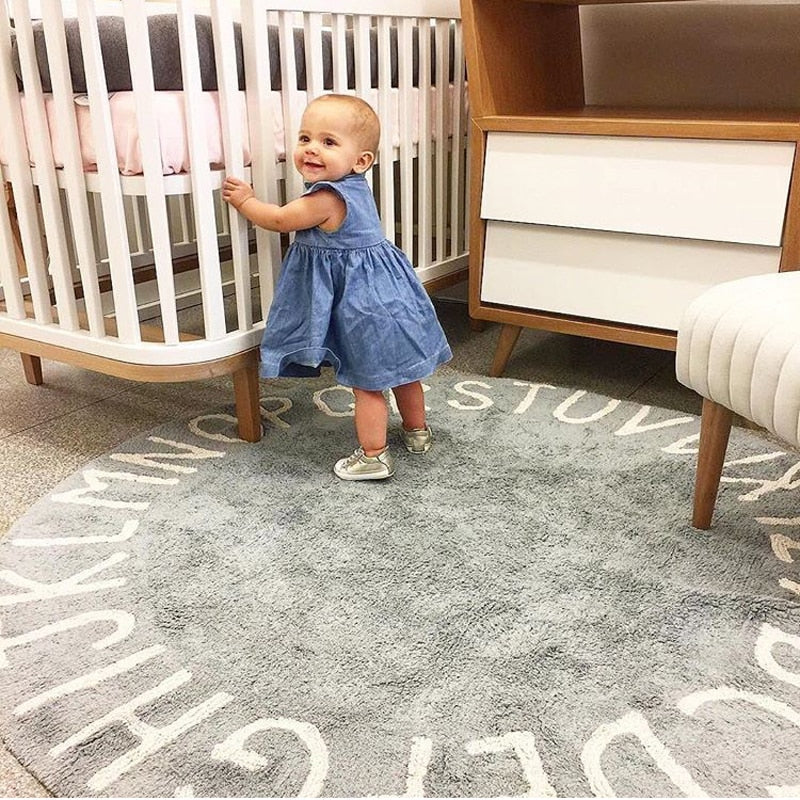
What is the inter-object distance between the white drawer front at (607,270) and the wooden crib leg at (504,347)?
2.6 inches

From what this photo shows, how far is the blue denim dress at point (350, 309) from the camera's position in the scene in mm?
1343

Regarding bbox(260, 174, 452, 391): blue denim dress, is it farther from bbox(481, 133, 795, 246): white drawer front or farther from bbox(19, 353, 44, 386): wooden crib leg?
bbox(19, 353, 44, 386): wooden crib leg

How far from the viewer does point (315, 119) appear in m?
1.29

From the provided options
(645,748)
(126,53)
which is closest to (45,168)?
(126,53)

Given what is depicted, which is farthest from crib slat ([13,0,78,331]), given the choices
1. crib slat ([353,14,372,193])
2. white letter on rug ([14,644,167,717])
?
white letter on rug ([14,644,167,717])

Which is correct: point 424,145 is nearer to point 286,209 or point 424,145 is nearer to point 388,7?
point 388,7

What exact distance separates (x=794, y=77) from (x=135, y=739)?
185 cm

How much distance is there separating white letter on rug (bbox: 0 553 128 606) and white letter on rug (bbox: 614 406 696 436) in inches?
36.2

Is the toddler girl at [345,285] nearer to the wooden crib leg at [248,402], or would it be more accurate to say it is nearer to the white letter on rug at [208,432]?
the wooden crib leg at [248,402]

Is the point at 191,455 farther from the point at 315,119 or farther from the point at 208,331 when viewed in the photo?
the point at 315,119

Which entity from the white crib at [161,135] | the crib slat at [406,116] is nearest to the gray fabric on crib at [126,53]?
the white crib at [161,135]

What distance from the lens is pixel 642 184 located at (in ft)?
4.96

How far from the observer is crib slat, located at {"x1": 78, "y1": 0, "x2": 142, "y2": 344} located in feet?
3.90

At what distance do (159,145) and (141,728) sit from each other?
81 cm
